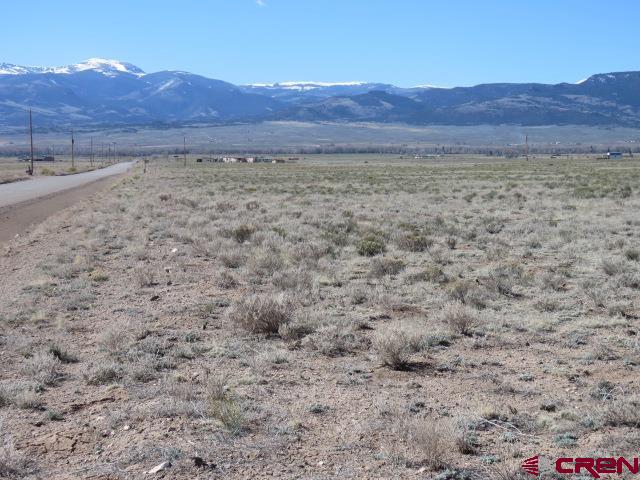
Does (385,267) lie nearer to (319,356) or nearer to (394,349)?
(319,356)

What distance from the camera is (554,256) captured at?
16281mm

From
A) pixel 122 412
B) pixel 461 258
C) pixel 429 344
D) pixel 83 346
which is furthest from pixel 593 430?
pixel 461 258

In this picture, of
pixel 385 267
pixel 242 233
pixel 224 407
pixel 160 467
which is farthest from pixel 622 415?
pixel 242 233

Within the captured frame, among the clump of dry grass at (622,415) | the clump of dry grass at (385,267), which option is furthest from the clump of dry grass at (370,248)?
the clump of dry grass at (622,415)

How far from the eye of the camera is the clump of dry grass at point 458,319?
9805mm

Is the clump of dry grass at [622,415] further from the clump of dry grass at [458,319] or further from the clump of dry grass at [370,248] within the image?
the clump of dry grass at [370,248]

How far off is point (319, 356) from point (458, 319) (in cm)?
215

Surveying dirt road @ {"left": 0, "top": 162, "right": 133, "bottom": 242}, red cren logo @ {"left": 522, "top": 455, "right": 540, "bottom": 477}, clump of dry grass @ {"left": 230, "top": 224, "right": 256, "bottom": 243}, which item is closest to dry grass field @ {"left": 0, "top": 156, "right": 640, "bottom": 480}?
red cren logo @ {"left": 522, "top": 455, "right": 540, "bottom": 477}

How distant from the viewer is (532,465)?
17.7 feet

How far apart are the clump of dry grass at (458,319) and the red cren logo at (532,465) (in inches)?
166

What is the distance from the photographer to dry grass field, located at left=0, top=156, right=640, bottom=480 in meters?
5.84

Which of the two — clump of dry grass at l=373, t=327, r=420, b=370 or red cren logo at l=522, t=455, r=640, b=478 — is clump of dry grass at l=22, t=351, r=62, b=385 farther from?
red cren logo at l=522, t=455, r=640, b=478

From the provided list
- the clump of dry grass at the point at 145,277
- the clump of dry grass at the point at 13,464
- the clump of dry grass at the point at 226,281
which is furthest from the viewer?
the clump of dry grass at the point at 145,277

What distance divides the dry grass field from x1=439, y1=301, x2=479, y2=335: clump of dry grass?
4 centimetres
